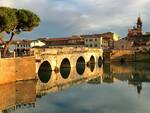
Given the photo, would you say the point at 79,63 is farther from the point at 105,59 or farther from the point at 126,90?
the point at 126,90

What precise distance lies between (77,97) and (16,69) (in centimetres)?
1067

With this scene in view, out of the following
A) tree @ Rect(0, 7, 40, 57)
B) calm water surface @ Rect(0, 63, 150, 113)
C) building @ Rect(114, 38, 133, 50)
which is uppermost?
tree @ Rect(0, 7, 40, 57)

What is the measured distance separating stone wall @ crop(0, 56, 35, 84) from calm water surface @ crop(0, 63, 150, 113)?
3.46ft

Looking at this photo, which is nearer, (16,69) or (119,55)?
(16,69)

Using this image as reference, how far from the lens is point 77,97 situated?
142 ft

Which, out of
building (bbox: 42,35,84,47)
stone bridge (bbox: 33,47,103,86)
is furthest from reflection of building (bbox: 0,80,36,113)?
building (bbox: 42,35,84,47)

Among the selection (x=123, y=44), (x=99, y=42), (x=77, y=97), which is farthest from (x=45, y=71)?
(x=99, y=42)

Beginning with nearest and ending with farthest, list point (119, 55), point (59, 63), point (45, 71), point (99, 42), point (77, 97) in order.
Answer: point (77, 97), point (45, 71), point (59, 63), point (119, 55), point (99, 42)

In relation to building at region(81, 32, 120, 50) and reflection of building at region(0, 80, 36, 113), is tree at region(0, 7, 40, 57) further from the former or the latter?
building at region(81, 32, 120, 50)

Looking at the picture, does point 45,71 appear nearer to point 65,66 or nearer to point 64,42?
point 65,66

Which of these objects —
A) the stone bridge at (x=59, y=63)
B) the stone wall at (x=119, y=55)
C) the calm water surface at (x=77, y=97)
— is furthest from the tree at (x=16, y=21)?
the stone wall at (x=119, y=55)

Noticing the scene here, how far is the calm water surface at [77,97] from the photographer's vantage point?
35.8 m

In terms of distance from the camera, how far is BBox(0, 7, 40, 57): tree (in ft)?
168

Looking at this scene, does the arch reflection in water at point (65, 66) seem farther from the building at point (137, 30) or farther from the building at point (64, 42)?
the building at point (137, 30)
